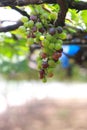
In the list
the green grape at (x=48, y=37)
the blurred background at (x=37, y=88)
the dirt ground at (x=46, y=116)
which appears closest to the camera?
the green grape at (x=48, y=37)

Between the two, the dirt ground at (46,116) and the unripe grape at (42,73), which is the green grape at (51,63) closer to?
the unripe grape at (42,73)

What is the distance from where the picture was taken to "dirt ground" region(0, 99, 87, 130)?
4867 mm

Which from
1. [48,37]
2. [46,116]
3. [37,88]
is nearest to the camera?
[48,37]

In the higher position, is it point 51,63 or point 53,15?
point 53,15

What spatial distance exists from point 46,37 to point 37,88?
685 centimetres

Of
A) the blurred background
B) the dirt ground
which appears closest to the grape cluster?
the blurred background

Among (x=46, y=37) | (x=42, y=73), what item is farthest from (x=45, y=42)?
(x=42, y=73)

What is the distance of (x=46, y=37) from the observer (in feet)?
4.01

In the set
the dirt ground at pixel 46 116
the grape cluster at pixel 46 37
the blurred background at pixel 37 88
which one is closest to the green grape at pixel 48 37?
the grape cluster at pixel 46 37

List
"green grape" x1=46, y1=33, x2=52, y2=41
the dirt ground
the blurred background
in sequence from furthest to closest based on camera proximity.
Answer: the dirt ground
the blurred background
"green grape" x1=46, y1=33, x2=52, y2=41

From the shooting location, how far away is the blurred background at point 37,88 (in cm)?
256

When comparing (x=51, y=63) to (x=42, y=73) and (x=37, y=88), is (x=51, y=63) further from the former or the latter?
(x=37, y=88)

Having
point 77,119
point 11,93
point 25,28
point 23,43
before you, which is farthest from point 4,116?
point 25,28

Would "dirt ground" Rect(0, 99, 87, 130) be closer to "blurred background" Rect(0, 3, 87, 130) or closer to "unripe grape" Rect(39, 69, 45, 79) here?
"blurred background" Rect(0, 3, 87, 130)
